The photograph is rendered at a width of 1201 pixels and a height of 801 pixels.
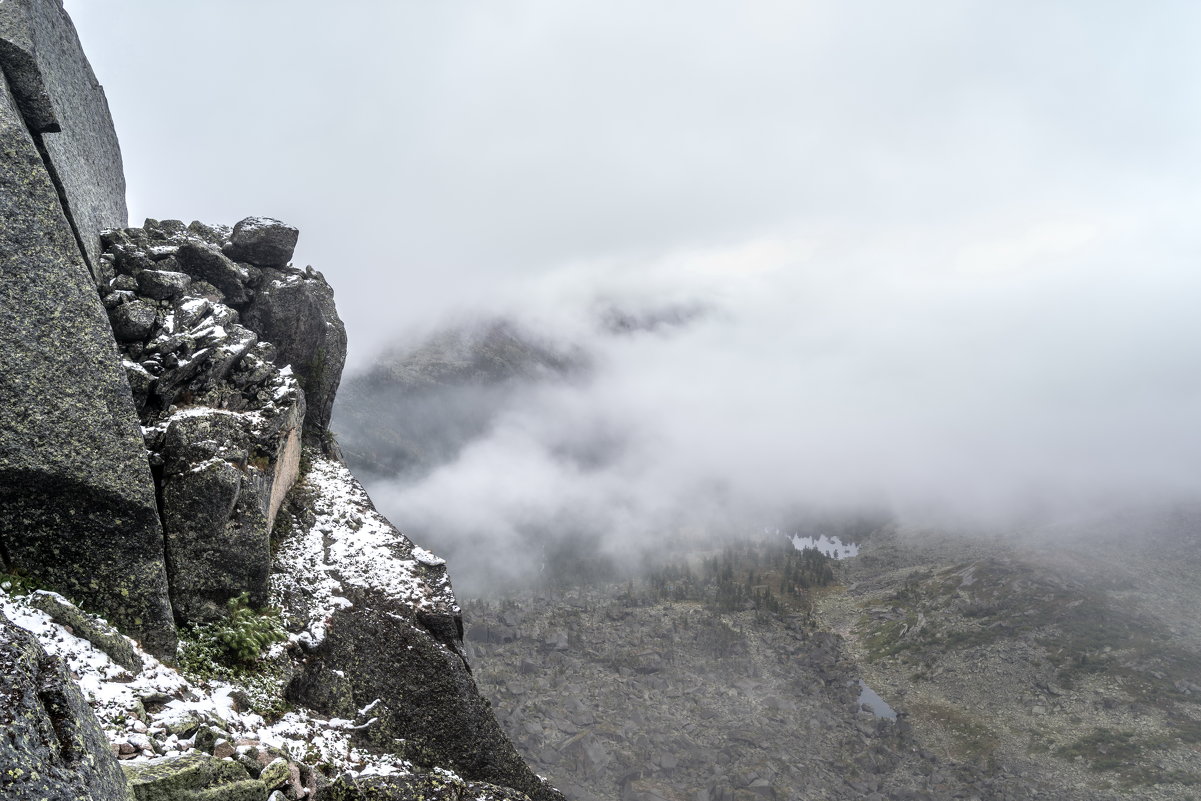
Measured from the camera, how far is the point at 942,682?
18088 centimetres

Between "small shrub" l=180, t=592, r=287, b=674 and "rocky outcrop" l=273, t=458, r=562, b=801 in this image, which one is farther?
"rocky outcrop" l=273, t=458, r=562, b=801

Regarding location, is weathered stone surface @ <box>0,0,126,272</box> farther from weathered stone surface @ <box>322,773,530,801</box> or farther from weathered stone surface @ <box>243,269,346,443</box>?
weathered stone surface @ <box>322,773,530,801</box>

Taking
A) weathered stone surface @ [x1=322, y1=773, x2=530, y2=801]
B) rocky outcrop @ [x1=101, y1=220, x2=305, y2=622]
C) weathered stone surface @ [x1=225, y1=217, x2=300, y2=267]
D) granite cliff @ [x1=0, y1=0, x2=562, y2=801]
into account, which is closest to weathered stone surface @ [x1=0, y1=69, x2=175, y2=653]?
granite cliff @ [x1=0, y1=0, x2=562, y2=801]

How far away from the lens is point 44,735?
6.77m

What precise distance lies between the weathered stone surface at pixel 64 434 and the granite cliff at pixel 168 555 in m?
0.05

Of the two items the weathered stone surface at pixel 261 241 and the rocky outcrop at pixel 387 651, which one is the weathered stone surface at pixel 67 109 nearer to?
the weathered stone surface at pixel 261 241

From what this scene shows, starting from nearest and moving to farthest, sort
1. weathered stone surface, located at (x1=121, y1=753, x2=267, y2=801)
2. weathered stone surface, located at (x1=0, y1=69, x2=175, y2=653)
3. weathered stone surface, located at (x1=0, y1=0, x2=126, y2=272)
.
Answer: weathered stone surface, located at (x1=121, y1=753, x2=267, y2=801) → weathered stone surface, located at (x1=0, y1=69, x2=175, y2=653) → weathered stone surface, located at (x1=0, y1=0, x2=126, y2=272)

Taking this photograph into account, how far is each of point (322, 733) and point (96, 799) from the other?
1083 cm

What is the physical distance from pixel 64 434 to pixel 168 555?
14.5 feet

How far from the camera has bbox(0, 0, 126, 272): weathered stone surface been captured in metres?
19.8

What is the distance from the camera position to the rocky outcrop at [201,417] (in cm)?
1845

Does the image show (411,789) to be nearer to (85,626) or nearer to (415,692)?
(415,692)

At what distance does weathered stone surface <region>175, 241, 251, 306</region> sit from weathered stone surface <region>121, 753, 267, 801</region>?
22.8m

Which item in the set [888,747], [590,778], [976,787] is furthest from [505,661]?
[976,787]
